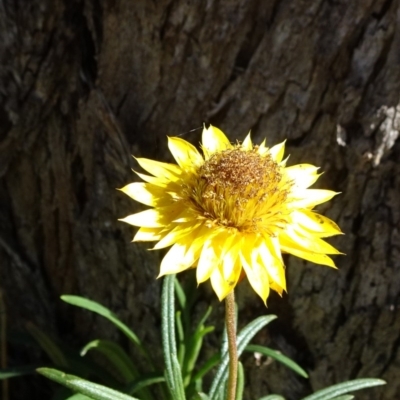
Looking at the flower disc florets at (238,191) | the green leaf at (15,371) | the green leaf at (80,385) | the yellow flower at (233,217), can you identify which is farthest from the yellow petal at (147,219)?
the green leaf at (15,371)

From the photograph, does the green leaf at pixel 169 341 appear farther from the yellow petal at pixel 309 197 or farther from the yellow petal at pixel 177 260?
the yellow petal at pixel 309 197

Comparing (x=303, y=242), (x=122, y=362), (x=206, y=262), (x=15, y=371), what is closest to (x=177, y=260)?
(x=206, y=262)

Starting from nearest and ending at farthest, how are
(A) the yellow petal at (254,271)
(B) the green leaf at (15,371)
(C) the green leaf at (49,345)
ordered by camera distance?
(A) the yellow petal at (254,271) → (B) the green leaf at (15,371) → (C) the green leaf at (49,345)

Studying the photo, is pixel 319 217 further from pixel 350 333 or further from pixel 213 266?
pixel 350 333

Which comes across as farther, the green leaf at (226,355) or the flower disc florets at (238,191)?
the green leaf at (226,355)

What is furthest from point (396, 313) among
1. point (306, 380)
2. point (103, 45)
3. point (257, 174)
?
point (103, 45)

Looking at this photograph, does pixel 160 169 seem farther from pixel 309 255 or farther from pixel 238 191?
pixel 309 255

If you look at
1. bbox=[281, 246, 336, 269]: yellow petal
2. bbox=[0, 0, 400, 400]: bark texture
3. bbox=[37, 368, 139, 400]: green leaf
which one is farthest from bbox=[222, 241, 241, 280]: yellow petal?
bbox=[0, 0, 400, 400]: bark texture

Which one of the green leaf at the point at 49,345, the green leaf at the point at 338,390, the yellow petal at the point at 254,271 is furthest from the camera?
the green leaf at the point at 49,345
